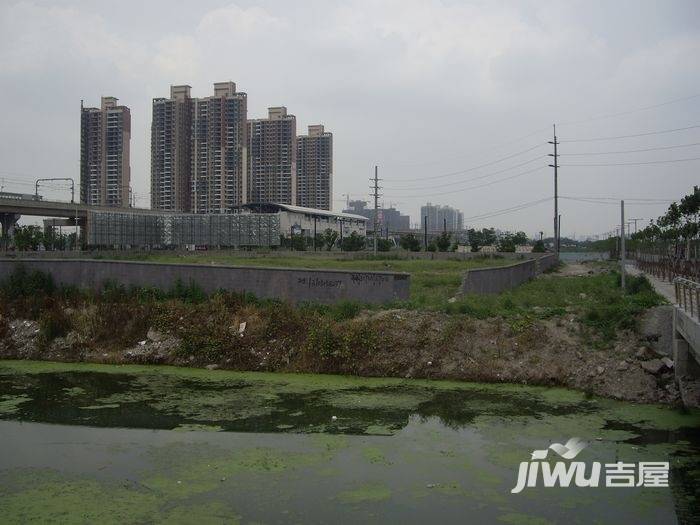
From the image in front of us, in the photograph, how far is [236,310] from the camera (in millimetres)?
17000

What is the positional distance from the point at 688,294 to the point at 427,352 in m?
5.54

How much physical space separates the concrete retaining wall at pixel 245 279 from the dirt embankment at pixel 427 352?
3.93ft

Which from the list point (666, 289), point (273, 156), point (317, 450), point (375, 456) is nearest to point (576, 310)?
point (666, 289)

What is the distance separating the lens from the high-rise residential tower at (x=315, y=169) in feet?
426

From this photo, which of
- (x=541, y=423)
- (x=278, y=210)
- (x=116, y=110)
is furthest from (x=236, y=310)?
(x=116, y=110)

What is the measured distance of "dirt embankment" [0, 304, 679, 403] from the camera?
42.2 feet

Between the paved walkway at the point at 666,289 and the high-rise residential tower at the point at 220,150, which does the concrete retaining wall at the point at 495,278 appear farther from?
the high-rise residential tower at the point at 220,150

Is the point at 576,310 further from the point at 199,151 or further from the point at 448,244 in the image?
the point at 199,151

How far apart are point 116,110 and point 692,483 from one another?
104163 mm

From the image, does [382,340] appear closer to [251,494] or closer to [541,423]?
[541,423]

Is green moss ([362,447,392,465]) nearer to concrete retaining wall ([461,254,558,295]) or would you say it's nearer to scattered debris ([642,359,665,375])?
scattered debris ([642,359,665,375])

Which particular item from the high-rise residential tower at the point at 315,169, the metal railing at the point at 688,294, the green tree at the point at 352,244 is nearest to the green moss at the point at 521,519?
the metal railing at the point at 688,294

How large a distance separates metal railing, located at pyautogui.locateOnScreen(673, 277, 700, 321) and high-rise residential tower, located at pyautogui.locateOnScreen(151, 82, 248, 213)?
3588 inches

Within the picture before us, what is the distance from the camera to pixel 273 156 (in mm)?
118250
